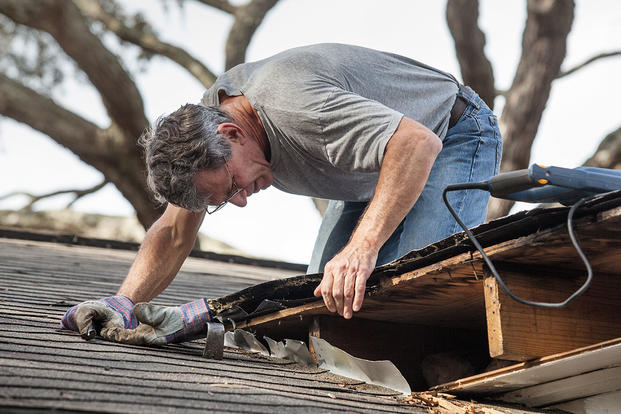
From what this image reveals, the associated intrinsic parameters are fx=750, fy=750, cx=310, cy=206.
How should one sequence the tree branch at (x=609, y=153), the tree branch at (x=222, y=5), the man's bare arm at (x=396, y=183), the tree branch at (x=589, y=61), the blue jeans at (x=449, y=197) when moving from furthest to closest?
the tree branch at (x=222, y=5)
the tree branch at (x=589, y=61)
the tree branch at (x=609, y=153)
the blue jeans at (x=449, y=197)
the man's bare arm at (x=396, y=183)

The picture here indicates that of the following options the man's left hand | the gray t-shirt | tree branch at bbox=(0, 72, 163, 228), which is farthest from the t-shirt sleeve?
tree branch at bbox=(0, 72, 163, 228)

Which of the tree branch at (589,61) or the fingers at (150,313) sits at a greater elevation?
the tree branch at (589,61)

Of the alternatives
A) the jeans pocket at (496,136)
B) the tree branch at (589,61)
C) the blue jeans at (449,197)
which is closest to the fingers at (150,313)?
the blue jeans at (449,197)

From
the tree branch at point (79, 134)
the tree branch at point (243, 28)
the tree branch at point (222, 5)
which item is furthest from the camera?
the tree branch at point (222, 5)

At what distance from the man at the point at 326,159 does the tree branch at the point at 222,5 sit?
7.11 m

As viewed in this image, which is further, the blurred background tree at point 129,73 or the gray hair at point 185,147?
the blurred background tree at point 129,73

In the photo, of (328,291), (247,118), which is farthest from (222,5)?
(328,291)

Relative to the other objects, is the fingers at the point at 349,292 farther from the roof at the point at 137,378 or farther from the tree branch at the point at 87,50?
the tree branch at the point at 87,50

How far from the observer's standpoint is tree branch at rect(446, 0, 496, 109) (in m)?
7.73

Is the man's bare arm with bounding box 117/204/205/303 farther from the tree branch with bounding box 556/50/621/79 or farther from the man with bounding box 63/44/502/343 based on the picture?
the tree branch with bounding box 556/50/621/79

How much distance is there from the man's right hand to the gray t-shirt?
2.35ft

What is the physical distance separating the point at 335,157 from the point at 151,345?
0.77 m

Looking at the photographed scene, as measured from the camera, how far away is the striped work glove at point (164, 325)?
2193 mm

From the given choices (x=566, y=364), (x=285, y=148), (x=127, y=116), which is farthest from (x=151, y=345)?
(x=127, y=116)
